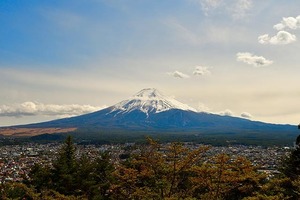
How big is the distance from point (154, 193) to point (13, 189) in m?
10.1

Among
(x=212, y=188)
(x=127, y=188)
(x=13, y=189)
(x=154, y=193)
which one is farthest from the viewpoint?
(x=13, y=189)

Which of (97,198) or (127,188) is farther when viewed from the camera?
(97,198)

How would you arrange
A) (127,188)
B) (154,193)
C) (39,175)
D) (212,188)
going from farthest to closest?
(39,175) < (127,188) < (212,188) < (154,193)

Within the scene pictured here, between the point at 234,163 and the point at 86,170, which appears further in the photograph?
the point at 86,170

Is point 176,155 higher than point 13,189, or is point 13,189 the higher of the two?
point 176,155

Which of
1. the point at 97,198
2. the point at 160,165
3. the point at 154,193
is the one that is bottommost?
the point at 97,198

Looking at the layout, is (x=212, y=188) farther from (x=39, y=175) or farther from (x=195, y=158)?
(x=39, y=175)

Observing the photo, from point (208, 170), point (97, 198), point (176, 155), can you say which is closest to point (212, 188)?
point (208, 170)

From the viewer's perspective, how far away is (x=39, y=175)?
66.2 feet

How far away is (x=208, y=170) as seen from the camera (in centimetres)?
1040

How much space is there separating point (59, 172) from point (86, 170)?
60.0 inches

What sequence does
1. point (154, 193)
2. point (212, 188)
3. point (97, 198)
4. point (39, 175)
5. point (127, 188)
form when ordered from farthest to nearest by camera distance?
point (39, 175) < point (97, 198) < point (127, 188) < point (212, 188) < point (154, 193)

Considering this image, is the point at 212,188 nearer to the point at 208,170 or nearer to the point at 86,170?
the point at 208,170

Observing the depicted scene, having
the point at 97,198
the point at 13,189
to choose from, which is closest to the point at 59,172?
the point at 13,189
